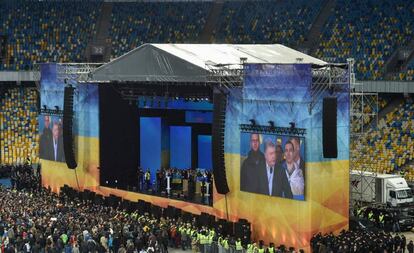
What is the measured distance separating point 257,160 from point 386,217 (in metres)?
7.56

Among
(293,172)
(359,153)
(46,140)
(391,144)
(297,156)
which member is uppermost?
(46,140)

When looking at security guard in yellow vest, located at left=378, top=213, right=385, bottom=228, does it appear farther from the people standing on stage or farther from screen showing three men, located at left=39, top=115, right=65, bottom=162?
screen showing three men, located at left=39, top=115, right=65, bottom=162

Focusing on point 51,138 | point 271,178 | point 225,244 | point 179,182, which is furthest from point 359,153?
point 51,138

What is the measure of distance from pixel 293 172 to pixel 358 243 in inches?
165

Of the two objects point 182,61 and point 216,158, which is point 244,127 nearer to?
point 216,158

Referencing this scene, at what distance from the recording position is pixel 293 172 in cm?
3142

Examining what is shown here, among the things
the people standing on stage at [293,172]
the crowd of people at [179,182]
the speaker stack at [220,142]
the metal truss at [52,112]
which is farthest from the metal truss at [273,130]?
the metal truss at [52,112]

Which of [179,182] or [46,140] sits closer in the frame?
[179,182]

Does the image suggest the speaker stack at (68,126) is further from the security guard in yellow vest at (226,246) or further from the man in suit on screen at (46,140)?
the security guard in yellow vest at (226,246)

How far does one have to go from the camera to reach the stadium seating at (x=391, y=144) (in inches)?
1815

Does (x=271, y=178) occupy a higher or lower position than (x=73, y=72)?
lower

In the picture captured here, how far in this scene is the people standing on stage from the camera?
3116cm

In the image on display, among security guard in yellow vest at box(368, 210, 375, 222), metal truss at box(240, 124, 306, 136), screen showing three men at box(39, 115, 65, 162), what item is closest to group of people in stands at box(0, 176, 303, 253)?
metal truss at box(240, 124, 306, 136)

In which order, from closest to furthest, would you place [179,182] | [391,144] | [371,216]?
1. [371,216]
2. [179,182]
3. [391,144]
